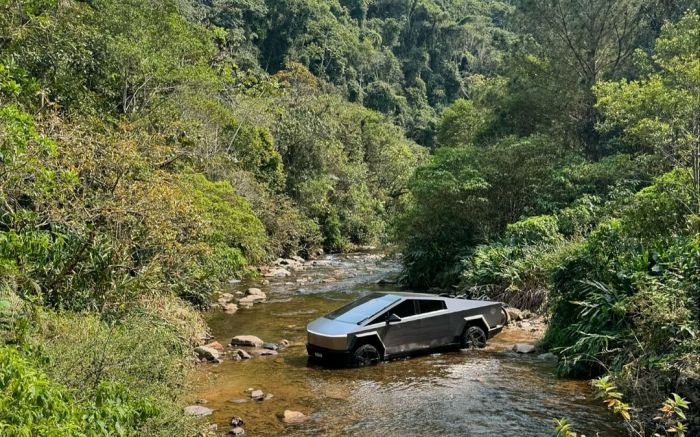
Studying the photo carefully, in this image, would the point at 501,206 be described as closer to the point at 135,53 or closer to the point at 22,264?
the point at 135,53

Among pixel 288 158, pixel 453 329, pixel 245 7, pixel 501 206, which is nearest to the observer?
pixel 453 329

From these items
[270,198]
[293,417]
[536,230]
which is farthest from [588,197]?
[270,198]

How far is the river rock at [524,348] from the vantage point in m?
12.8

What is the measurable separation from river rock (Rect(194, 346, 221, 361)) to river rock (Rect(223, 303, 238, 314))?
5187mm

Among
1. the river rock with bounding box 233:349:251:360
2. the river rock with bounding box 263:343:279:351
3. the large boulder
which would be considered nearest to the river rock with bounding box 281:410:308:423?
the river rock with bounding box 233:349:251:360

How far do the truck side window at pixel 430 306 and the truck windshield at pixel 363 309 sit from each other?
56 centimetres

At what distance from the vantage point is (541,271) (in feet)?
55.3

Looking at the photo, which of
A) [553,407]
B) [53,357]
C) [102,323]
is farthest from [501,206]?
[53,357]

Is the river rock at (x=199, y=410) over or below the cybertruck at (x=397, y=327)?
below

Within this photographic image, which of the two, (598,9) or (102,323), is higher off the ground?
(598,9)

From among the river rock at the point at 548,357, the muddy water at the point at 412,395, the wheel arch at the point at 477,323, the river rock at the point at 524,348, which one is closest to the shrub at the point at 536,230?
the muddy water at the point at 412,395

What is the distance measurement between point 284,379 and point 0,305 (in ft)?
18.3

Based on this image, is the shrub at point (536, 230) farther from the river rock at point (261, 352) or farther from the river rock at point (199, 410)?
the river rock at point (199, 410)

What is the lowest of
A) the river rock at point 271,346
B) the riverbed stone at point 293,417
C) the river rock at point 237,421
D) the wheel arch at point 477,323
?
the river rock at point 271,346
